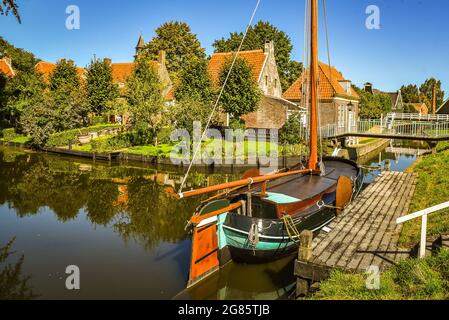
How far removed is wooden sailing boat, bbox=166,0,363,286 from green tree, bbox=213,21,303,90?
4368cm

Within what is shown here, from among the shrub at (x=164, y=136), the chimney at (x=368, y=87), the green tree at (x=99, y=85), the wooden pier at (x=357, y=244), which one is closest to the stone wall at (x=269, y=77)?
the shrub at (x=164, y=136)

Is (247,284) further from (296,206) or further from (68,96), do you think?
(68,96)

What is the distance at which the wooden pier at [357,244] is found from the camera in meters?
7.30

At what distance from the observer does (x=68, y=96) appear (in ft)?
118

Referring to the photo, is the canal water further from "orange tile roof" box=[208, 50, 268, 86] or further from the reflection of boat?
"orange tile roof" box=[208, 50, 268, 86]

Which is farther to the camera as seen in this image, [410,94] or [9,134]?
[410,94]

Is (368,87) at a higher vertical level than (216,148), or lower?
higher

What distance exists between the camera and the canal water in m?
8.62

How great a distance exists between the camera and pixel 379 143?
1629 inches

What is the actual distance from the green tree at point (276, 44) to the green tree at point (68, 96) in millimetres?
23912

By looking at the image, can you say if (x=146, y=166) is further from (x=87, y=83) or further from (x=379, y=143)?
(x=379, y=143)

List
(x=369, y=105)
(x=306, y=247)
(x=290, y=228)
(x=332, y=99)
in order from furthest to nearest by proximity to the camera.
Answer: (x=369, y=105), (x=332, y=99), (x=290, y=228), (x=306, y=247)

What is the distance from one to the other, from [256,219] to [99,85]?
3512 cm

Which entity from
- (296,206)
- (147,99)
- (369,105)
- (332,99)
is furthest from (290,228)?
(369,105)
